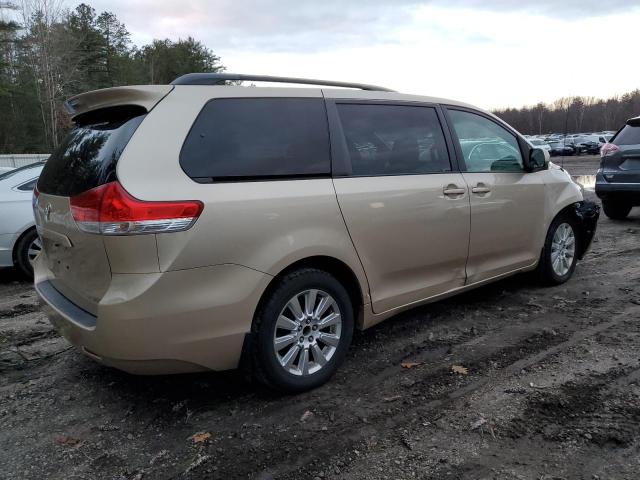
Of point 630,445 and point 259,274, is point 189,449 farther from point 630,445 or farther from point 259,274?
point 630,445

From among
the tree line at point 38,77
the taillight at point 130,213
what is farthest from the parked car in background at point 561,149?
the taillight at point 130,213

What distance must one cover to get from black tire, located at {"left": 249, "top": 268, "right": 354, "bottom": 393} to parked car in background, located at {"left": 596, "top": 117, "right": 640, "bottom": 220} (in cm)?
735

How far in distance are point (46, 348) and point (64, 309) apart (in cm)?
129

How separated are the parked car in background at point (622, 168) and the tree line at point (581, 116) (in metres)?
100

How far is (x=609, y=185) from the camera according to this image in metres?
9.08

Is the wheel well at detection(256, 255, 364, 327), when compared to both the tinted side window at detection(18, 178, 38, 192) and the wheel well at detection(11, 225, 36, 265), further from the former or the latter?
the tinted side window at detection(18, 178, 38, 192)

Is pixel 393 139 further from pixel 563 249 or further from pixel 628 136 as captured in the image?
pixel 628 136

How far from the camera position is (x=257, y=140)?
10.0 ft

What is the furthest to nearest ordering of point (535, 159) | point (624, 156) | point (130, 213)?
point (624, 156), point (535, 159), point (130, 213)

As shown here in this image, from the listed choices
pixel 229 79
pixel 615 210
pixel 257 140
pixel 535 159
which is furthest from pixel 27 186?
pixel 615 210

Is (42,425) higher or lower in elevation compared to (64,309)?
lower

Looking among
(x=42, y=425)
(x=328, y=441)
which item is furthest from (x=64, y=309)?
(x=328, y=441)

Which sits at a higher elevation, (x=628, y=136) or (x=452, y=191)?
(x=628, y=136)

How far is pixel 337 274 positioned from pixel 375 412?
0.86 m
